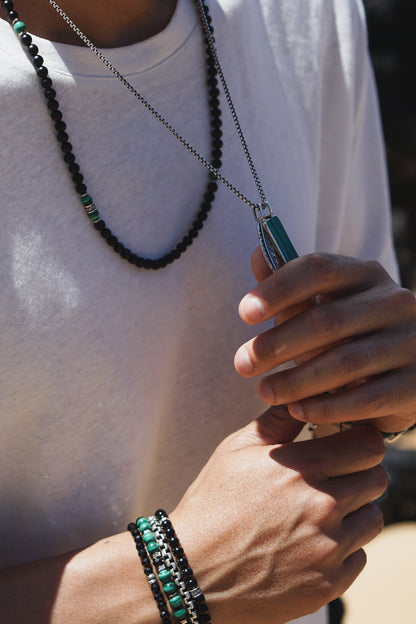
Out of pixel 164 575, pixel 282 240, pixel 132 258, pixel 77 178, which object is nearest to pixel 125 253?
pixel 132 258

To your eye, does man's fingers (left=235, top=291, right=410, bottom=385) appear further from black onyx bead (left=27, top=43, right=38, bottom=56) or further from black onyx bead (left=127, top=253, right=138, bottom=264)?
black onyx bead (left=27, top=43, right=38, bottom=56)

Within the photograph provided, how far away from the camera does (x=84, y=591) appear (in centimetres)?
80

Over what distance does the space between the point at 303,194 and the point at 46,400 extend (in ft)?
1.87

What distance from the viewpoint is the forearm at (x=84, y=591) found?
2.59ft

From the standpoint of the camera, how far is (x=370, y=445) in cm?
83

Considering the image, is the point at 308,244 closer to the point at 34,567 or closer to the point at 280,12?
the point at 280,12

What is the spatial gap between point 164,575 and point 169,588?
18mm


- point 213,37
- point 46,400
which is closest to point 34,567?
point 46,400

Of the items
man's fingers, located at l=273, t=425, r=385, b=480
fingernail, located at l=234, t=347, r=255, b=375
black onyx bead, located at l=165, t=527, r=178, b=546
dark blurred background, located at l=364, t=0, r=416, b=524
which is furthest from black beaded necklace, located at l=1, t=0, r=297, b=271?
dark blurred background, located at l=364, t=0, r=416, b=524

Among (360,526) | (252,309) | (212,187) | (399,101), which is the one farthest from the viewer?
(399,101)

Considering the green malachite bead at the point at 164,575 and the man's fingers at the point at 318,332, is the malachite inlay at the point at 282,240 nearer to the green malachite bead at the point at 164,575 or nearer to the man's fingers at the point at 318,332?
the man's fingers at the point at 318,332

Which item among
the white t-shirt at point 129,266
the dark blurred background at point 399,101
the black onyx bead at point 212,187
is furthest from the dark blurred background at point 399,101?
the black onyx bead at point 212,187

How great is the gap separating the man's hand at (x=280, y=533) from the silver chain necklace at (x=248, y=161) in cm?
26

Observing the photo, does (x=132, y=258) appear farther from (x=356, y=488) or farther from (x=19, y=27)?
(x=356, y=488)
